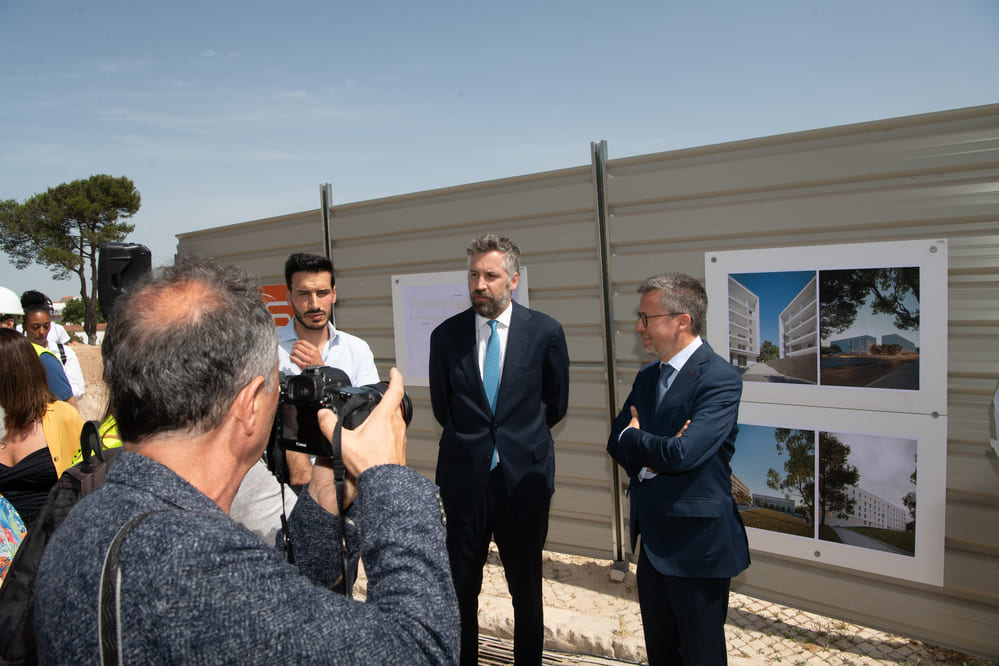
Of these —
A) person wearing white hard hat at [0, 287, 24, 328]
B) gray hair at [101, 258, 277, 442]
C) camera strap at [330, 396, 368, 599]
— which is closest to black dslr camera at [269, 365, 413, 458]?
camera strap at [330, 396, 368, 599]

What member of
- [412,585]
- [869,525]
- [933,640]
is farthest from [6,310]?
[933,640]

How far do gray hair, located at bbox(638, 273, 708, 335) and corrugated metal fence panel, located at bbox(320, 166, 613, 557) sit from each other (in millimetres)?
1294

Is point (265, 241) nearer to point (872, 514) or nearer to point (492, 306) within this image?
point (492, 306)

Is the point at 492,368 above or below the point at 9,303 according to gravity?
below

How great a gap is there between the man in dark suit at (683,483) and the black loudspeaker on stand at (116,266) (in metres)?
2.15

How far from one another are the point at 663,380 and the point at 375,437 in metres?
1.73

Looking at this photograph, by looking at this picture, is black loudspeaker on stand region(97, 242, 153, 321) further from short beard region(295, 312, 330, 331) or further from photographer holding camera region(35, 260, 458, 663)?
photographer holding camera region(35, 260, 458, 663)

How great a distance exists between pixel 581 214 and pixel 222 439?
3.15 m

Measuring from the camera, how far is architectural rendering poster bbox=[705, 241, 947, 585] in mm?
2854

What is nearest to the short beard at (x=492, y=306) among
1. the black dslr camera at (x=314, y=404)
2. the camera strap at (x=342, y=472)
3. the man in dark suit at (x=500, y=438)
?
the man in dark suit at (x=500, y=438)

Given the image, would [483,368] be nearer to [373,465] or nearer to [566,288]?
[566,288]

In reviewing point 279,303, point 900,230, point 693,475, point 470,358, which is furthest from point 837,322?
point 279,303

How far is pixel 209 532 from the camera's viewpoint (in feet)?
2.84

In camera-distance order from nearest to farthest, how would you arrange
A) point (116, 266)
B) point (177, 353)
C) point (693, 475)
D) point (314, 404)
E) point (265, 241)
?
point (177, 353) < point (314, 404) < point (116, 266) < point (693, 475) < point (265, 241)
